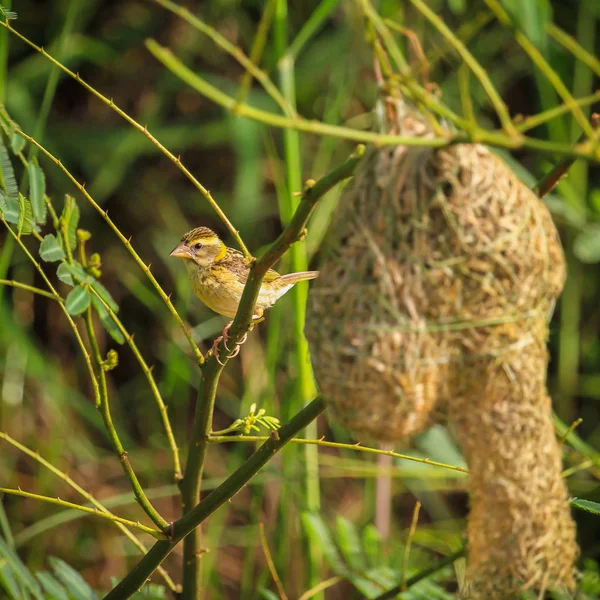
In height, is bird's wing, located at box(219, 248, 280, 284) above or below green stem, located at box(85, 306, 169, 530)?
below

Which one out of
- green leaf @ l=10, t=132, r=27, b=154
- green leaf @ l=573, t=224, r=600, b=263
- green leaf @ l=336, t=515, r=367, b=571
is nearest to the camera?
green leaf @ l=10, t=132, r=27, b=154

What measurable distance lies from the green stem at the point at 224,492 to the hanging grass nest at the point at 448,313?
8.4 inches

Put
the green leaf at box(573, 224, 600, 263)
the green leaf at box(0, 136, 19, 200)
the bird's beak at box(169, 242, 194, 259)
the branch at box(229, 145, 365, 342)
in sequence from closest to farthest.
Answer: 1. the branch at box(229, 145, 365, 342)
2. the green leaf at box(0, 136, 19, 200)
3. the green leaf at box(573, 224, 600, 263)
4. the bird's beak at box(169, 242, 194, 259)

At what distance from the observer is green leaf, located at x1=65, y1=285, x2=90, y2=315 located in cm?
193

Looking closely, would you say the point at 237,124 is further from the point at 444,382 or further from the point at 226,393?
the point at 444,382

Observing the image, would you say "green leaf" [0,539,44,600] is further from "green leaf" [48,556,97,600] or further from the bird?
the bird

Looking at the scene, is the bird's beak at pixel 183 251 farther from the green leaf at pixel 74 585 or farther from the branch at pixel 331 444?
the branch at pixel 331 444

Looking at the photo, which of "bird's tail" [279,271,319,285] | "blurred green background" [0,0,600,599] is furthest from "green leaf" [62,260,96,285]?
"blurred green background" [0,0,600,599]

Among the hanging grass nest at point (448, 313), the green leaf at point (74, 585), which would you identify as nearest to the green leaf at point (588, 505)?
the hanging grass nest at point (448, 313)

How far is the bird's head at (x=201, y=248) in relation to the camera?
390cm

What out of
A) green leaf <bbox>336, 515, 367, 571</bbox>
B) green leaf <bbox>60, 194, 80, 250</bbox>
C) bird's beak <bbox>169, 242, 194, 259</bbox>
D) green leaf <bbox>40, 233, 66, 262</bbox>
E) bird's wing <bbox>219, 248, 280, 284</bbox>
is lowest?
green leaf <bbox>336, 515, 367, 571</bbox>

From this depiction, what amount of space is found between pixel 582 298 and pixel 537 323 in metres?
3.92

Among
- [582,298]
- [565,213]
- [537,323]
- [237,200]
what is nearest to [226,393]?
[237,200]

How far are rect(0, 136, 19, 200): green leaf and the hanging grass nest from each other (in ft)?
2.38
